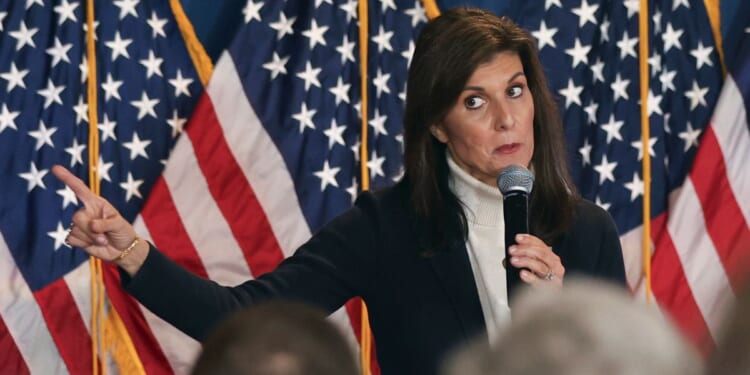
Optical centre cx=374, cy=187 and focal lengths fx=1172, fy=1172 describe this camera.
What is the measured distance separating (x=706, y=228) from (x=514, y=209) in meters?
2.51

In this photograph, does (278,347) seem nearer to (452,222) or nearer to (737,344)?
(737,344)

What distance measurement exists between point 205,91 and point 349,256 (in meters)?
1.71

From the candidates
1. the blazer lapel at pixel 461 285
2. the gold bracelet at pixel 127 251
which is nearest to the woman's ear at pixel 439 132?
the blazer lapel at pixel 461 285

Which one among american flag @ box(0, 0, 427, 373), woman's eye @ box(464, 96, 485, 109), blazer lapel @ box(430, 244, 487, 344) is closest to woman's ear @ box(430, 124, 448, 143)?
woman's eye @ box(464, 96, 485, 109)

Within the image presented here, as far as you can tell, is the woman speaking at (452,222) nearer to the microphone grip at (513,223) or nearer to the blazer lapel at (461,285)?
the blazer lapel at (461,285)

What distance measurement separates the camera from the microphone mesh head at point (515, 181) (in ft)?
6.14

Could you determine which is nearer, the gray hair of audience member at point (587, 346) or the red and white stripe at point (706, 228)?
the gray hair of audience member at point (587, 346)

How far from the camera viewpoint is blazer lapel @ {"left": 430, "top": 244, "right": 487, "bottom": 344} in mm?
2271

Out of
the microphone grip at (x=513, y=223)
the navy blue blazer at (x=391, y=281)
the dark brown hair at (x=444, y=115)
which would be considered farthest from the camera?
the dark brown hair at (x=444, y=115)

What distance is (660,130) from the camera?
163 inches

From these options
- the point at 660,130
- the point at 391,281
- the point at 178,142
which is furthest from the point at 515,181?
the point at 660,130

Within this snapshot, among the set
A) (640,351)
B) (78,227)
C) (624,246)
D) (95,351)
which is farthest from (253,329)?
(624,246)

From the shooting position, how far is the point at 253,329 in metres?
0.46

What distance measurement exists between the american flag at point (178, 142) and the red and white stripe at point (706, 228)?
996 mm
